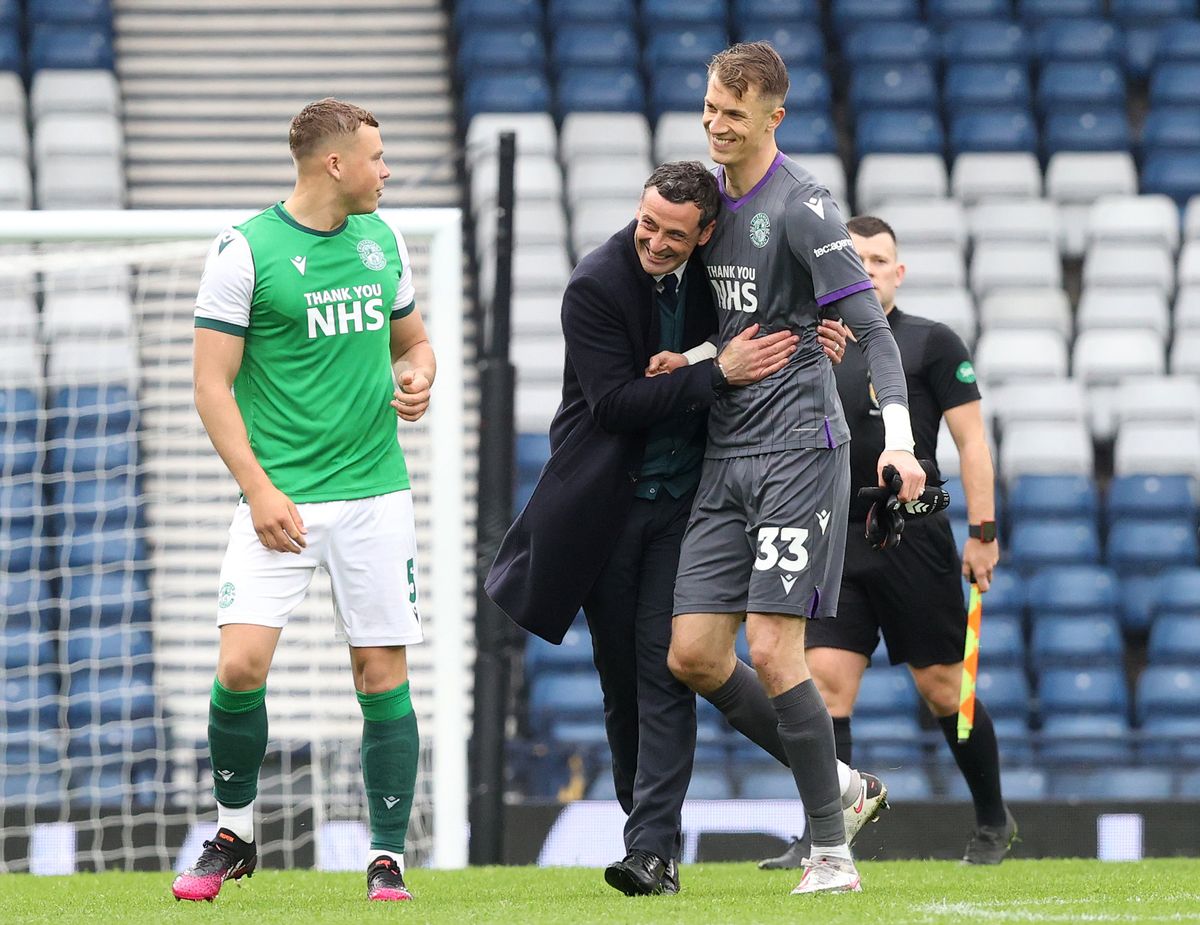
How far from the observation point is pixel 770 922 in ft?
12.2

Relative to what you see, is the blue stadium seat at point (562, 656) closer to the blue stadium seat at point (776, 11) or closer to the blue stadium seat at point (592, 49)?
the blue stadium seat at point (592, 49)

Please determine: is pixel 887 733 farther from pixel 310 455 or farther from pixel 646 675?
pixel 310 455

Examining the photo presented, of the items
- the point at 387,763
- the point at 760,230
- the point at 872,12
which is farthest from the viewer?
the point at 872,12

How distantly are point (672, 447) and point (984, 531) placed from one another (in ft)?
4.57

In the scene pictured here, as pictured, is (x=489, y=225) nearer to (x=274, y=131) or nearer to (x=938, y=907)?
(x=274, y=131)

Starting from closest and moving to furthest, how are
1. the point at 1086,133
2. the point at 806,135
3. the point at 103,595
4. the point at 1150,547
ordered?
1. the point at 103,595
2. the point at 1150,547
3. the point at 806,135
4. the point at 1086,133

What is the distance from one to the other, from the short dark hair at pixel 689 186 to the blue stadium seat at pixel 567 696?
489cm

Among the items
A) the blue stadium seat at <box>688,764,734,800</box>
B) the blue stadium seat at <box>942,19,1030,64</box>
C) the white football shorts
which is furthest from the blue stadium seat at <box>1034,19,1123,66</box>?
the white football shorts

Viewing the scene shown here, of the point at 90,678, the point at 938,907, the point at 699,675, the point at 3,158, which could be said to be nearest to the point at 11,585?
the point at 90,678

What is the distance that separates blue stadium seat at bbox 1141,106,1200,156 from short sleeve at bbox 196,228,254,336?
9.50 metres

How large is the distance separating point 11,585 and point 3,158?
3.59m

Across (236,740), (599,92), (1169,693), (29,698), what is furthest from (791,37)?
(236,740)

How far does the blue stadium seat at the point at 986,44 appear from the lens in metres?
13.0

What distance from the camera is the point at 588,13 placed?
13.2 m
